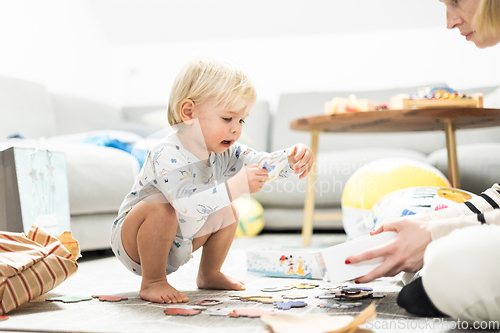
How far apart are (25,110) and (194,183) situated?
153cm

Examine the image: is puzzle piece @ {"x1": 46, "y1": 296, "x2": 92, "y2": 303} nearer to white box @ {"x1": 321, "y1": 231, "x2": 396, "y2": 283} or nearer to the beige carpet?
the beige carpet

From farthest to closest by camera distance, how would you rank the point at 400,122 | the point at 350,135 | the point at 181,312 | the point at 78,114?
the point at 350,135 → the point at 78,114 → the point at 400,122 → the point at 181,312

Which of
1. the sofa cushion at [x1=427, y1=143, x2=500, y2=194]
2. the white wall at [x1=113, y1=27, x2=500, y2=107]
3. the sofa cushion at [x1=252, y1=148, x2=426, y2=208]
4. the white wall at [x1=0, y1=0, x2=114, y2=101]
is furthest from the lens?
the white wall at [x1=113, y1=27, x2=500, y2=107]

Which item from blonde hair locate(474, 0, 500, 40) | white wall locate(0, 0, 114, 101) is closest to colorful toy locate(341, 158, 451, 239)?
blonde hair locate(474, 0, 500, 40)

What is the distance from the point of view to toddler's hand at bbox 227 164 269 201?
0.89 m

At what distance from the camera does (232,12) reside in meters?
3.29

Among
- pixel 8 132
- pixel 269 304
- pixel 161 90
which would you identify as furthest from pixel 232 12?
pixel 269 304

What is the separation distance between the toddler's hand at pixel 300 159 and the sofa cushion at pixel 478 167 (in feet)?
4.30

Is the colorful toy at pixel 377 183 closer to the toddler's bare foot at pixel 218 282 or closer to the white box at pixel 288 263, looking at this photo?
the white box at pixel 288 263

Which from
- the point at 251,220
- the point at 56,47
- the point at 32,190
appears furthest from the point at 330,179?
the point at 56,47

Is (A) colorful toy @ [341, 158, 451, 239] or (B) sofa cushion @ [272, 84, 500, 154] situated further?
(B) sofa cushion @ [272, 84, 500, 154]

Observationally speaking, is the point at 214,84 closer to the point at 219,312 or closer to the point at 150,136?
the point at 219,312

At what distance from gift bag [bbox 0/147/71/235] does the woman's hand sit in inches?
37.5

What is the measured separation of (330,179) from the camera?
2389 millimetres
